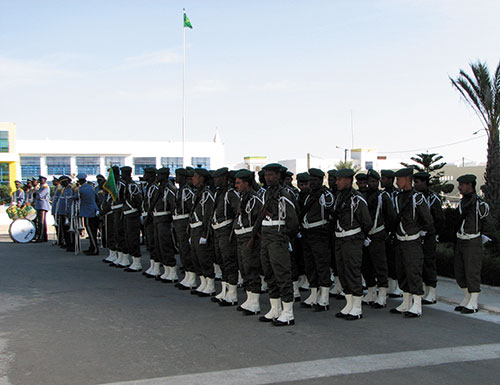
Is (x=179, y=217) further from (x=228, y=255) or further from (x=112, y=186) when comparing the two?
(x=112, y=186)

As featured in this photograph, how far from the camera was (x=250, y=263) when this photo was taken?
8406 mm

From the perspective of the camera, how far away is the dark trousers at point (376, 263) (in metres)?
9.19

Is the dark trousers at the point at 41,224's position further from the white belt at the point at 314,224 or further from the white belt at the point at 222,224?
the white belt at the point at 314,224

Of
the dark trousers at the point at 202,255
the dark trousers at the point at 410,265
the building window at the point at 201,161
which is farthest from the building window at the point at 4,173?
the dark trousers at the point at 410,265

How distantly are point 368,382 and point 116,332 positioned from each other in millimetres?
3390

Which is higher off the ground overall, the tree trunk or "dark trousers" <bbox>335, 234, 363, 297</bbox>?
the tree trunk

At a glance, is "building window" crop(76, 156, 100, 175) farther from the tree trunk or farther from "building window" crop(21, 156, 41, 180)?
the tree trunk

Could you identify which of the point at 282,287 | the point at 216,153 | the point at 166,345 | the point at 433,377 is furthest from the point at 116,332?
the point at 216,153

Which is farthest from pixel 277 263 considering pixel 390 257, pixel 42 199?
pixel 42 199

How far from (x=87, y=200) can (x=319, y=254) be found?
8750 millimetres

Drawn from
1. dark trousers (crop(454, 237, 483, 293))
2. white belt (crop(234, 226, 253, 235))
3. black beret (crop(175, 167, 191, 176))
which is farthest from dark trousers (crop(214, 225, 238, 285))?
dark trousers (crop(454, 237, 483, 293))

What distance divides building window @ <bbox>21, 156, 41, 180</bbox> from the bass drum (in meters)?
49.4

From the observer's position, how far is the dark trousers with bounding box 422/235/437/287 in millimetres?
9352

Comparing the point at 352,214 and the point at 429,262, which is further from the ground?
the point at 352,214
